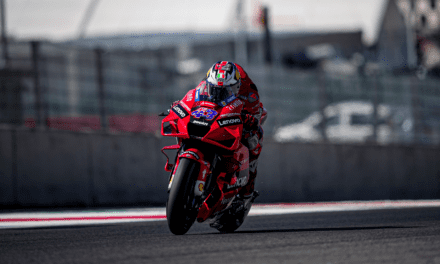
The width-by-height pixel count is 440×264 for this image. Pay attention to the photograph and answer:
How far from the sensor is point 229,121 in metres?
5.82

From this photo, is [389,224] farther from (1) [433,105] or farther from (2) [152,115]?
(1) [433,105]

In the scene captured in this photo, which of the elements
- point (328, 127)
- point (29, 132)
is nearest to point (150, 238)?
point (29, 132)

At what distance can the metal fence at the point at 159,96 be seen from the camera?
1073cm

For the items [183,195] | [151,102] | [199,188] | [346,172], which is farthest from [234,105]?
[346,172]

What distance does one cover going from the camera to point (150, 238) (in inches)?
225

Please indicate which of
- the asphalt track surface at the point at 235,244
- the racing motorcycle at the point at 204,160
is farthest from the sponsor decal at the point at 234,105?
the asphalt track surface at the point at 235,244

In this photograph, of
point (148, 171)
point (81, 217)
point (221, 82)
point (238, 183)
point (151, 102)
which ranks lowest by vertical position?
point (81, 217)

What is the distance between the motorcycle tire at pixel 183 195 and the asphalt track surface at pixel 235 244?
173mm

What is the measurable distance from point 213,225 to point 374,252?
2286 millimetres

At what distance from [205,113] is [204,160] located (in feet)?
1.32

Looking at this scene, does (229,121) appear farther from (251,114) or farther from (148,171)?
(148,171)

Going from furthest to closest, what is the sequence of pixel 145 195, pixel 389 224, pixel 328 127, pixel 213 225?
pixel 328 127 → pixel 145 195 → pixel 389 224 → pixel 213 225

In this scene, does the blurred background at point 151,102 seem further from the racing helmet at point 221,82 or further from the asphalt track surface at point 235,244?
the racing helmet at point 221,82

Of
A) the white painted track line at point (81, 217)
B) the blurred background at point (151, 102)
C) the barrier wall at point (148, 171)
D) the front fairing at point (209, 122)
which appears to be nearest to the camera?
the front fairing at point (209, 122)
